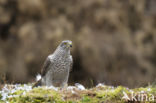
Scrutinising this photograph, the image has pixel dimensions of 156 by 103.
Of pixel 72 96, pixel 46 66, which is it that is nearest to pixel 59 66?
pixel 46 66

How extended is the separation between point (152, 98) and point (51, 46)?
7126 mm

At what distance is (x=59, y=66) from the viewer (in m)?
6.59

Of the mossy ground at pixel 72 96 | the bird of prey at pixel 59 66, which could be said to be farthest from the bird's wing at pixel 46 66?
the mossy ground at pixel 72 96

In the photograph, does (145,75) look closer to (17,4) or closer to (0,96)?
(17,4)

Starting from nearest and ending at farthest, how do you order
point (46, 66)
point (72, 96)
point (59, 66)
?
1. point (72, 96)
2. point (59, 66)
3. point (46, 66)

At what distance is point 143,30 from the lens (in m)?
14.6

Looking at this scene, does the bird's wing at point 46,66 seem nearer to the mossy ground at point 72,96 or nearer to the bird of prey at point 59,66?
the bird of prey at point 59,66

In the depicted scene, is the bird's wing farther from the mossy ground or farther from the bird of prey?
the mossy ground

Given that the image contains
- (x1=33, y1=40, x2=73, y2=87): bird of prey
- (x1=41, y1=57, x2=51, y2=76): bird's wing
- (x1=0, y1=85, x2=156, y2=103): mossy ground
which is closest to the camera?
(x1=0, y1=85, x2=156, y2=103): mossy ground

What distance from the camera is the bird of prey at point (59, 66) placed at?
6547 mm

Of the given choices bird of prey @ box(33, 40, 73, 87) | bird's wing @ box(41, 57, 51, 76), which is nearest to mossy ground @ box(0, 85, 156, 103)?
bird of prey @ box(33, 40, 73, 87)

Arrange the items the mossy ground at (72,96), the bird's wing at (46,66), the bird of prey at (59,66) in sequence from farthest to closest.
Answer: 1. the bird's wing at (46,66)
2. the bird of prey at (59,66)
3. the mossy ground at (72,96)

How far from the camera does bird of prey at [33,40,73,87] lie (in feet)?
21.5

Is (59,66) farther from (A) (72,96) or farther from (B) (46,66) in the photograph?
(A) (72,96)
